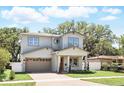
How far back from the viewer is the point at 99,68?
4144cm

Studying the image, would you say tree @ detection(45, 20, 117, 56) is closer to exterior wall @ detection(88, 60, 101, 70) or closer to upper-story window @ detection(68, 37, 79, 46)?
exterior wall @ detection(88, 60, 101, 70)

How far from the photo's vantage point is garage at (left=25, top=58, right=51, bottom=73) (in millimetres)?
35625

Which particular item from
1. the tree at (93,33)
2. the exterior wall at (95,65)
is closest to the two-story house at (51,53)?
the exterior wall at (95,65)

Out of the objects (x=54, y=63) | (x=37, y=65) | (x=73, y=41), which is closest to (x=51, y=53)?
(x=54, y=63)

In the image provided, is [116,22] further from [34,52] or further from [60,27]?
[60,27]

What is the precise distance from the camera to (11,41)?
1881 inches

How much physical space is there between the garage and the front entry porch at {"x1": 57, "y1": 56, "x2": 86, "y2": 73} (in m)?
1.91

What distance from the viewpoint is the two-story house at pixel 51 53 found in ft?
115

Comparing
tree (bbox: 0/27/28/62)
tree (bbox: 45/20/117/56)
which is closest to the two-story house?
tree (bbox: 45/20/117/56)

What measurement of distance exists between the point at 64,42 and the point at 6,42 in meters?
14.0

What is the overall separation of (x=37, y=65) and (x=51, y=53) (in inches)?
88.3

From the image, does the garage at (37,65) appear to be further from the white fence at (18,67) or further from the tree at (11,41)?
the tree at (11,41)

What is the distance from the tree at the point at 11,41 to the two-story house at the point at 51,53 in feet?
33.1

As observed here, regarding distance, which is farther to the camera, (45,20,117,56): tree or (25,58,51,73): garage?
(45,20,117,56): tree
